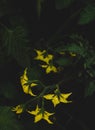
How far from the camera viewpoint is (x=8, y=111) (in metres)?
1.73

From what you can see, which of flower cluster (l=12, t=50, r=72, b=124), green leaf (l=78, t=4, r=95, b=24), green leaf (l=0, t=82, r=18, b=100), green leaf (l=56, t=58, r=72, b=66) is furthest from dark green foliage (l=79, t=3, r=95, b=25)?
green leaf (l=0, t=82, r=18, b=100)

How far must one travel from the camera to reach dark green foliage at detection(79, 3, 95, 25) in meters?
1.64

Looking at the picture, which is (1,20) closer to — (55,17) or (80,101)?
(55,17)

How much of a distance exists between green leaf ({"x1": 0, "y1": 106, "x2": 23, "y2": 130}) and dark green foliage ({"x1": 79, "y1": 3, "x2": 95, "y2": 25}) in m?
0.49

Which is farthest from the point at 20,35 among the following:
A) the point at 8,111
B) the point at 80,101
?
the point at 80,101

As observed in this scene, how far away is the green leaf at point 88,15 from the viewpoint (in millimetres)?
1640

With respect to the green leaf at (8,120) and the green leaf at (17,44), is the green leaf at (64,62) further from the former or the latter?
the green leaf at (8,120)

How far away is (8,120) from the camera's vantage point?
1702mm

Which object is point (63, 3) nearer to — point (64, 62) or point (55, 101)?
point (64, 62)

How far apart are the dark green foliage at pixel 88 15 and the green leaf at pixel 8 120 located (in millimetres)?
493

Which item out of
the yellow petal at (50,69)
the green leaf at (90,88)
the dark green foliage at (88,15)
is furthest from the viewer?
the yellow petal at (50,69)

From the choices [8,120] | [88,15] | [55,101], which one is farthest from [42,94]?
[88,15]

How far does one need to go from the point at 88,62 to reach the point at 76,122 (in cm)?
48

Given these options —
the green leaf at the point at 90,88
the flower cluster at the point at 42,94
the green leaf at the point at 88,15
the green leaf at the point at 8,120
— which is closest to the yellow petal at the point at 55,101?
the flower cluster at the point at 42,94
